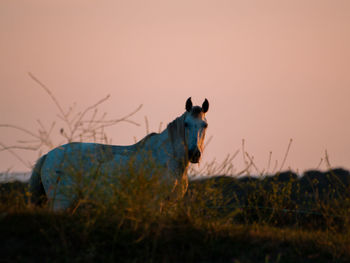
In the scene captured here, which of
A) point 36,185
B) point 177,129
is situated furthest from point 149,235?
point 36,185

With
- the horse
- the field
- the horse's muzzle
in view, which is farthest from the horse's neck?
the field

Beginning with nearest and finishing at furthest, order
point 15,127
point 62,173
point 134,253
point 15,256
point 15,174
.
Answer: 1. point 15,256
2. point 134,253
3. point 15,127
4. point 15,174
5. point 62,173

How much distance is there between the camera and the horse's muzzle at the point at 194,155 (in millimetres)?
6051

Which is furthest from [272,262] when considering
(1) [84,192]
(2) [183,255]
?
(1) [84,192]

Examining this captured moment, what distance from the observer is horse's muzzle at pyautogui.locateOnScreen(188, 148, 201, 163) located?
605 cm

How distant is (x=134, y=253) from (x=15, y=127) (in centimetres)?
215

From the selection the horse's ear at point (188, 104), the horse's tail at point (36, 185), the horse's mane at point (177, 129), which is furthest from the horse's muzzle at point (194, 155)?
the horse's tail at point (36, 185)

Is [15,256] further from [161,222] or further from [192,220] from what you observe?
[192,220]

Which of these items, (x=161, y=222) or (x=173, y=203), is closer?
(x=161, y=222)

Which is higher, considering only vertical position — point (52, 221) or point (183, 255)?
point (52, 221)

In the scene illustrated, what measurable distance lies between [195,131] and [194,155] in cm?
38

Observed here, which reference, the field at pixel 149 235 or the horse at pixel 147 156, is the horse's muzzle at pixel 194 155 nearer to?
the horse at pixel 147 156

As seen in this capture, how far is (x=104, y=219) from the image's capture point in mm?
4906

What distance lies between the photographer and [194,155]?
19.9 feet
